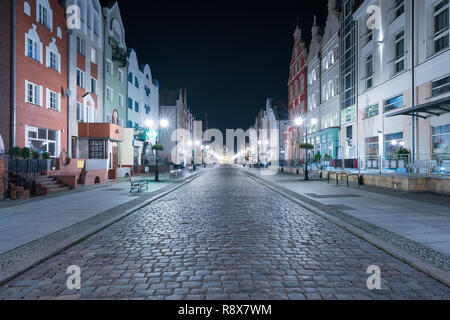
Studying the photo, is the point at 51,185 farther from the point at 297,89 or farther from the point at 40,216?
the point at 297,89

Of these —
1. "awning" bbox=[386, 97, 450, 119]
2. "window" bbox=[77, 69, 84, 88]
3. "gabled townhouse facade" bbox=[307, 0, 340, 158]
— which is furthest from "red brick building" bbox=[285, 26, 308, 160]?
"window" bbox=[77, 69, 84, 88]

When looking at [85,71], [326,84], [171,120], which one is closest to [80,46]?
[85,71]

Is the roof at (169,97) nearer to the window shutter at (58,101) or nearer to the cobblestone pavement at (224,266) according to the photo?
the window shutter at (58,101)

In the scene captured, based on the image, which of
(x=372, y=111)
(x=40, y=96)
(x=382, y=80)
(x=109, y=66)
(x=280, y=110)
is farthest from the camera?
(x=280, y=110)

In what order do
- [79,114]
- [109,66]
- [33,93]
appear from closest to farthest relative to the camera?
[33,93] → [79,114] → [109,66]

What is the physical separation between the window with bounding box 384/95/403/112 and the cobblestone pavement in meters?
18.4

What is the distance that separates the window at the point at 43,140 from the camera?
62.4 feet

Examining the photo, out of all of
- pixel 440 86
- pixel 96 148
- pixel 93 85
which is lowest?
pixel 96 148

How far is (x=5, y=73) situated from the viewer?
17125 mm

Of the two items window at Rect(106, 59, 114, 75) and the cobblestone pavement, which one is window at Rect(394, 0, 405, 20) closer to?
the cobblestone pavement

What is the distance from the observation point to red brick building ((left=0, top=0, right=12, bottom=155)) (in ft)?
55.5

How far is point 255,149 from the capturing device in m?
108

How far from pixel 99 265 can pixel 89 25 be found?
91.1 ft

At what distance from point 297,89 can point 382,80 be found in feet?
90.7
